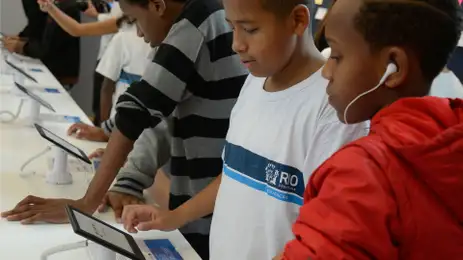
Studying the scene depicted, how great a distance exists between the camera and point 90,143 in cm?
191

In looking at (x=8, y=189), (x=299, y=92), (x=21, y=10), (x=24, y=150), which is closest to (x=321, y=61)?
(x=299, y=92)

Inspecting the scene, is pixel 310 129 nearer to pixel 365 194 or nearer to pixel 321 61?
pixel 321 61

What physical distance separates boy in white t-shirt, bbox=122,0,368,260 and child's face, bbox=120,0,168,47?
33 centimetres

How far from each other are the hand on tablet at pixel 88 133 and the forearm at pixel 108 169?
2.39 ft

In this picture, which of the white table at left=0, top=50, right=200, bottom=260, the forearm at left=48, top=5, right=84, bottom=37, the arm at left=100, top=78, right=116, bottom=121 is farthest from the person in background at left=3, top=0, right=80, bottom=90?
the white table at left=0, top=50, right=200, bottom=260

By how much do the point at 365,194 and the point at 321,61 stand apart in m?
0.47

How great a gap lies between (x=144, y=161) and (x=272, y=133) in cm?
56

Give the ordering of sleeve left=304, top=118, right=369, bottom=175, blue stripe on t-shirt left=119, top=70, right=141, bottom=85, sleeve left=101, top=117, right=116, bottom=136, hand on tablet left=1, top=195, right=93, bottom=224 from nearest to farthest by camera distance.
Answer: sleeve left=304, top=118, right=369, bottom=175
hand on tablet left=1, top=195, right=93, bottom=224
sleeve left=101, top=117, right=116, bottom=136
blue stripe on t-shirt left=119, top=70, right=141, bottom=85

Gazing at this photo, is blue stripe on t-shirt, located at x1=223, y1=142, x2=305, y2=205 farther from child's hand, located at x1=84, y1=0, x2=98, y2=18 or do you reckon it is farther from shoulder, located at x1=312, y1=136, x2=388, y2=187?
child's hand, located at x1=84, y1=0, x2=98, y2=18

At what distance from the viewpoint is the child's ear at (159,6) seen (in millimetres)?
1232

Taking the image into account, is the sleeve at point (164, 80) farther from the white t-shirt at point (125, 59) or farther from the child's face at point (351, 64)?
the white t-shirt at point (125, 59)

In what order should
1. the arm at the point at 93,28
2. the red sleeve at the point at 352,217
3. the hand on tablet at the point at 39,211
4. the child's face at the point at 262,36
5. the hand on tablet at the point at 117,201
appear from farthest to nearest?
the arm at the point at 93,28
the hand on tablet at the point at 117,201
the hand on tablet at the point at 39,211
the child's face at the point at 262,36
the red sleeve at the point at 352,217

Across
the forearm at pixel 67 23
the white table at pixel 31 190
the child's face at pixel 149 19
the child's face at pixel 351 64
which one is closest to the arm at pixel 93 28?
the forearm at pixel 67 23

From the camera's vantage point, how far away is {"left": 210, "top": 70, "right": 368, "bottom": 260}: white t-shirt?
86 cm
